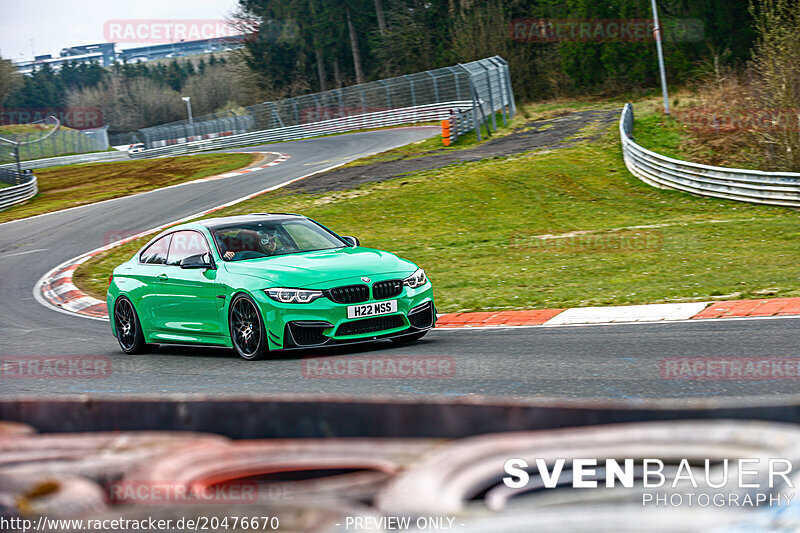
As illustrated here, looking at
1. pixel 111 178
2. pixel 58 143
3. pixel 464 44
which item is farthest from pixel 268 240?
pixel 58 143

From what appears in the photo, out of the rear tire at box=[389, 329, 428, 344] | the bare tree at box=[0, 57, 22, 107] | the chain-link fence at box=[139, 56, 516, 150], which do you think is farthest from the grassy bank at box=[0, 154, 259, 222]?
the bare tree at box=[0, 57, 22, 107]

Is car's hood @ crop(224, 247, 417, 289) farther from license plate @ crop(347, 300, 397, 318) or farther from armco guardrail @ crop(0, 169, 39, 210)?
armco guardrail @ crop(0, 169, 39, 210)

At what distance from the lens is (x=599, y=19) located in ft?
191

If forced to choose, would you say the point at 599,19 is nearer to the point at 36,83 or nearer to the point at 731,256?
the point at 731,256

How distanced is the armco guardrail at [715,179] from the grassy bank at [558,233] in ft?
1.28

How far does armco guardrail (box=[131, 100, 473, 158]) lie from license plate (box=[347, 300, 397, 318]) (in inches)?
1664

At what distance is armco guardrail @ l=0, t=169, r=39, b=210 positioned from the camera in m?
37.1

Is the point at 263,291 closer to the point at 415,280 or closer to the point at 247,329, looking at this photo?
the point at 247,329

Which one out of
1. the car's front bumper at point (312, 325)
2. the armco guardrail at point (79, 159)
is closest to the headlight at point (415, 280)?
the car's front bumper at point (312, 325)

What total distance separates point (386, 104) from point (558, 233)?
4103 centimetres

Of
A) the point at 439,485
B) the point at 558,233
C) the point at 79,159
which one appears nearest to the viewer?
the point at 439,485

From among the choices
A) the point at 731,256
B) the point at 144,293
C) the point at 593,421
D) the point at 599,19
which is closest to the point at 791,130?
the point at 731,256

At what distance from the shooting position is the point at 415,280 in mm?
9758

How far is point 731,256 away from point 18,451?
13.4 metres
